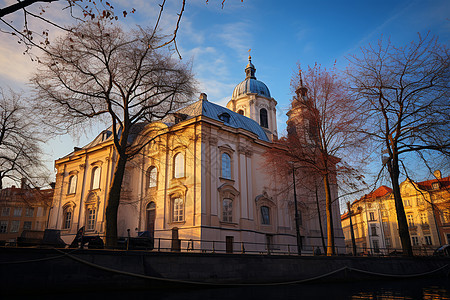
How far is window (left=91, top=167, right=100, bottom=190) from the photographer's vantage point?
3449 centimetres

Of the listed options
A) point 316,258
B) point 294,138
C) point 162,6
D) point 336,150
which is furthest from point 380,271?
point 162,6

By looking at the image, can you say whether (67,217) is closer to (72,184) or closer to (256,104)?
(72,184)

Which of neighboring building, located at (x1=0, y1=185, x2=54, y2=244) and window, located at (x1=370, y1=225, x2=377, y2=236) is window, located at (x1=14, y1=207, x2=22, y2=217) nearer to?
neighboring building, located at (x1=0, y1=185, x2=54, y2=244)

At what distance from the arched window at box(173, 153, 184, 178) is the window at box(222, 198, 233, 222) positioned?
14.4ft

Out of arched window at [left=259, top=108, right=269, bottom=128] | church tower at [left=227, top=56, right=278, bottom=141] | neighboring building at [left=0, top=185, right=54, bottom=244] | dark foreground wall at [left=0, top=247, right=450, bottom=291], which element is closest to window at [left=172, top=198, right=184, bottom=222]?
dark foreground wall at [left=0, top=247, right=450, bottom=291]

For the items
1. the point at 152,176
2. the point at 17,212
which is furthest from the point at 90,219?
the point at 17,212

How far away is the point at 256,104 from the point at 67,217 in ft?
87.0

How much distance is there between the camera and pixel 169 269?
1357 cm

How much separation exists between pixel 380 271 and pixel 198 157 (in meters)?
15.0

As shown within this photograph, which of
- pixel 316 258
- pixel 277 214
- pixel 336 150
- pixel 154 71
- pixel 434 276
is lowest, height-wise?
pixel 434 276

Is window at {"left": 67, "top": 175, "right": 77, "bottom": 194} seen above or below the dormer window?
below

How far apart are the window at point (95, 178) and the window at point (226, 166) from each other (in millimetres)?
14188

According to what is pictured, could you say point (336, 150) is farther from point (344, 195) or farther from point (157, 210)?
point (157, 210)

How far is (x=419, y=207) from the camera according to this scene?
5316cm
